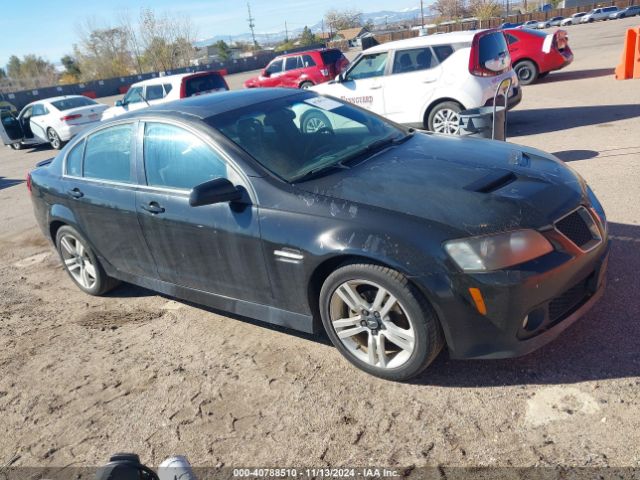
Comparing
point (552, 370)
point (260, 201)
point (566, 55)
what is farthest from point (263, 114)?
point (566, 55)

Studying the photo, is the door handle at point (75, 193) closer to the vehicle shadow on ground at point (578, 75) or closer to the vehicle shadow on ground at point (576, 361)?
the vehicle shadow on ground at point (576, 361)

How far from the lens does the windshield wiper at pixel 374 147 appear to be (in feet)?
11.9

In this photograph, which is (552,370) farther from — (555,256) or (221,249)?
(221,249)

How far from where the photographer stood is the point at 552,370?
9.73 feet

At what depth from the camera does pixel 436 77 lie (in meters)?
8.94

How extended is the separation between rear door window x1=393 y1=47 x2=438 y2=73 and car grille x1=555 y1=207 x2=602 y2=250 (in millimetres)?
6647

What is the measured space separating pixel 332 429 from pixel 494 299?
1076mm

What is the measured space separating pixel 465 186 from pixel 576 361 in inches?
46.0

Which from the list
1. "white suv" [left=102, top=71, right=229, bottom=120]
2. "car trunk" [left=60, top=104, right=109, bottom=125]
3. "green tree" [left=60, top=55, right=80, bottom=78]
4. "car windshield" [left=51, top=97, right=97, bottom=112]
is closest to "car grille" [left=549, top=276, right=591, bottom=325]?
"white suv" [left=102, top=71, right=229, bottom=120]

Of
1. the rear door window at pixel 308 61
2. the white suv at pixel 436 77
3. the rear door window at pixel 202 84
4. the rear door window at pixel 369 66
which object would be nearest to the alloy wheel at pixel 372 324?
the white suv at pixel 436 77

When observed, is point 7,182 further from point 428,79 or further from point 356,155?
point 356,155

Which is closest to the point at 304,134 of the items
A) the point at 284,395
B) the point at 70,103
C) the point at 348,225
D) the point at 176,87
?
the point at 348,225

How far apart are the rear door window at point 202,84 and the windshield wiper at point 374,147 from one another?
10.2m

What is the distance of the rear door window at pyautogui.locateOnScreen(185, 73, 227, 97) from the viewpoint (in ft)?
43.4
